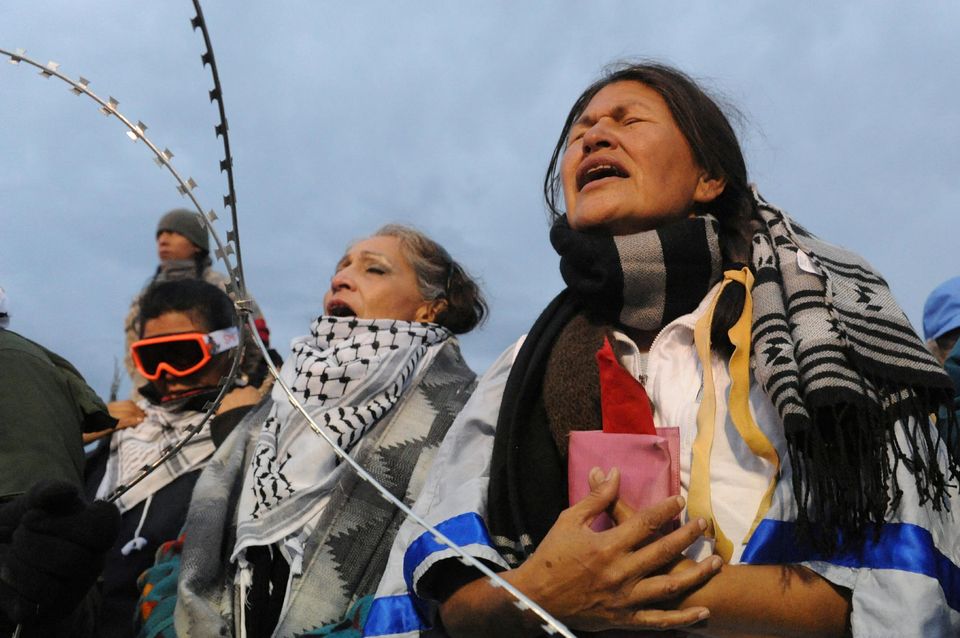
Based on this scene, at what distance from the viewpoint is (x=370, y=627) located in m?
2.28

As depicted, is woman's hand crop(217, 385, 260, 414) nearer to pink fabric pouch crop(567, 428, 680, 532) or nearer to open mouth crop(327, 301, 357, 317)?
open mouth crop(327, 301, 357, 317)

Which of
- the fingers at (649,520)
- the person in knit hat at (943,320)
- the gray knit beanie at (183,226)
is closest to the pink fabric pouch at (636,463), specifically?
the fingers at (649,520)

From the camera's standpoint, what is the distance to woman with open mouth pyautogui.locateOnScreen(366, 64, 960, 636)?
6.15 feet

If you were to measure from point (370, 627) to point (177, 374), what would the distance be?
2.20 metres

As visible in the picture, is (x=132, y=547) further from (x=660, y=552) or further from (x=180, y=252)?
(x=660, y=552)

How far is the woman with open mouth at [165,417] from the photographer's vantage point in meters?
3.76

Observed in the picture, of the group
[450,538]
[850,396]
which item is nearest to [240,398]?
[450,538]

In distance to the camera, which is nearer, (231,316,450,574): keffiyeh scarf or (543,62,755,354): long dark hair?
(543,62,755,354): long dark hair

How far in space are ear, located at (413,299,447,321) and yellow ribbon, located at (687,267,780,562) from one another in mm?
2144

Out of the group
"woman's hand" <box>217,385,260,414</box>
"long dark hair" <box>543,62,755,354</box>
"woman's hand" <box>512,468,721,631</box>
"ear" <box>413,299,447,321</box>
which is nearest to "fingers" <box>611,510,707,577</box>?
"woman's hand" <box>512,468,721,631</box>

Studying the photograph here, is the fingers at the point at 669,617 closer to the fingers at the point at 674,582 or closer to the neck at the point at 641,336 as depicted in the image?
the fingers at the point at 674,582

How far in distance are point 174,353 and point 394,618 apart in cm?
228

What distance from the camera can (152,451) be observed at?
13.4 feet

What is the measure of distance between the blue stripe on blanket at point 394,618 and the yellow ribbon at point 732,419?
2.25ft
